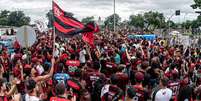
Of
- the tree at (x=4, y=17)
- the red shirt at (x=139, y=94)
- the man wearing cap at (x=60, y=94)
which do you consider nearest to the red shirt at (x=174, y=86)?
the red shirt at (x=139, y=94)

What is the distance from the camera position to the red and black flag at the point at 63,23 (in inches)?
469

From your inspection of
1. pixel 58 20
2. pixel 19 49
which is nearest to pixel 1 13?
pixel 19 49

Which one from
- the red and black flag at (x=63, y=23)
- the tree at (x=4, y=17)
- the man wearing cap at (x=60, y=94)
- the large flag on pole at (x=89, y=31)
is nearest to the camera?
the man wearing cap at (x=60, y=94)

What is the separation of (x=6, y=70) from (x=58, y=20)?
5.66 meters

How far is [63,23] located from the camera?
12195 mm

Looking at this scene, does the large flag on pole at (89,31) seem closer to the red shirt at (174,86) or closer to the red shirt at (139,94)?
the red shirt at (174,86)

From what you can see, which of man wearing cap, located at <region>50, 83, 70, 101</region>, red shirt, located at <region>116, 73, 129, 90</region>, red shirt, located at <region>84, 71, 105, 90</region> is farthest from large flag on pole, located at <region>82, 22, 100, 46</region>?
man wearing cap, located at <region>50, 83, 70, 101</region>

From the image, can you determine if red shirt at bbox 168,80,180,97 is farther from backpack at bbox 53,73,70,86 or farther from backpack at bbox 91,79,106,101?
backpack at bbox 53,73,70,86

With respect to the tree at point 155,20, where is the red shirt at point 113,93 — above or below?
above

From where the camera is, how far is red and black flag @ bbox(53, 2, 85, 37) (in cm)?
1192

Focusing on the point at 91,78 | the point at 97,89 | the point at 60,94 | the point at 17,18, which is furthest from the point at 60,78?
the point at 17,18

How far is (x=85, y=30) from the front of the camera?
14391 mm

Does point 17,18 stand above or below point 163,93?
below

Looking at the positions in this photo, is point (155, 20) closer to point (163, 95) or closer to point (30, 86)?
point (163, 95)
